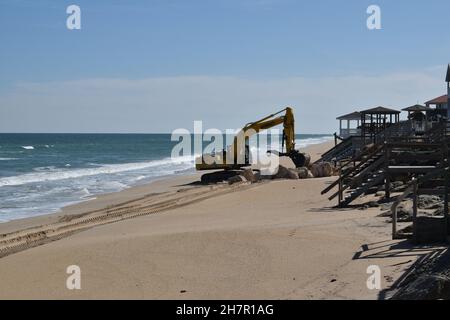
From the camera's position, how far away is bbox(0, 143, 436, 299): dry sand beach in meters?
8.99

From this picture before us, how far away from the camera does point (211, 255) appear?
36.3 feet

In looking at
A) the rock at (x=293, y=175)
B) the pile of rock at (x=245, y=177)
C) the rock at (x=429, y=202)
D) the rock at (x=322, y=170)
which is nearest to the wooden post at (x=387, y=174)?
the rock at (x=429, y=202)

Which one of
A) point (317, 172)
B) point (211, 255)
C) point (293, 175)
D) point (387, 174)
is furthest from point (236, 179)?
point (211, 255)

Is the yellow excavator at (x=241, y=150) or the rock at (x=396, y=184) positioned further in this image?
the yellow excavator at (x=241, y=150)

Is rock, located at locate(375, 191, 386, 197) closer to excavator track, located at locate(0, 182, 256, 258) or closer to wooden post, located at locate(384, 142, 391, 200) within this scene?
wooden post, located at locate(384, 142, 391, 200)

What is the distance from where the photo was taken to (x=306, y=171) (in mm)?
29016

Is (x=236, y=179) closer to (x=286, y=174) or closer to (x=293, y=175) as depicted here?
(x=286, y=174)

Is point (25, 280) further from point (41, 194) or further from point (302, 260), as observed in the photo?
point (41, 194)

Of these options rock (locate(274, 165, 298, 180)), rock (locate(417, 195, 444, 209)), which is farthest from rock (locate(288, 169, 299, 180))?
rock (locate(417, 195, 444, 209))

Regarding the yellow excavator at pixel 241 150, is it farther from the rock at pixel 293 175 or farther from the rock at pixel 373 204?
the rock at pixel 373 204

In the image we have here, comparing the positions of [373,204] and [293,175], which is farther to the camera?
[293,175]

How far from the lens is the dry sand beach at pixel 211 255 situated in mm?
8992
